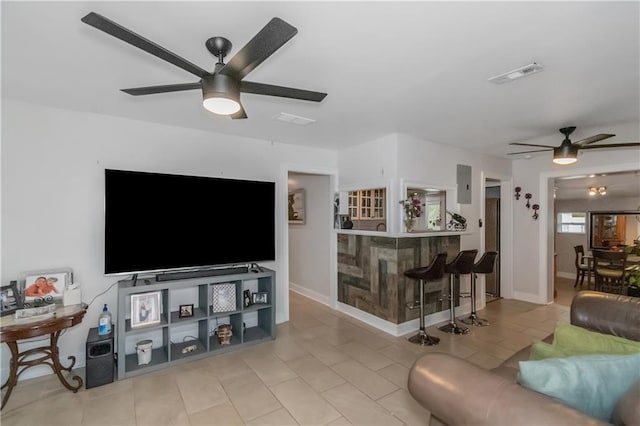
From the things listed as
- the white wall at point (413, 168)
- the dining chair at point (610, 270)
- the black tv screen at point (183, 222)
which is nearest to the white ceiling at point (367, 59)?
the white wall at point (413, 168)

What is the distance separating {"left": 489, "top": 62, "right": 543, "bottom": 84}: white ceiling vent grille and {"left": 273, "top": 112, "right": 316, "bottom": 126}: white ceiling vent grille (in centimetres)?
174

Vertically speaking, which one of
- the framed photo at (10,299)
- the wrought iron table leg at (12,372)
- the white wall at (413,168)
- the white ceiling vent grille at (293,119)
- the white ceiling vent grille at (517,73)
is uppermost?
the white ceiling vent grille at (293,119)

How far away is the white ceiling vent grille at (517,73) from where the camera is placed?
207 cm

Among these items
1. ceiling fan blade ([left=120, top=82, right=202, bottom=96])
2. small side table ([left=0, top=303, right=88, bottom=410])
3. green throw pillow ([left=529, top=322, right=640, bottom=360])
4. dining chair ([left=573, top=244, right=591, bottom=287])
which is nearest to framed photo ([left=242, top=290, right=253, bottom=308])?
small side table ([left=0, top=303, right=88, bottom=410])

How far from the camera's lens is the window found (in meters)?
7.77

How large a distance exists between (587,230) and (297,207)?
755cm

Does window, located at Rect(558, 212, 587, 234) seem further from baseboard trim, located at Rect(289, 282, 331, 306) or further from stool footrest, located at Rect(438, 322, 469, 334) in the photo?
baseboard trim, located at Rect(289, 282, 331, 306)

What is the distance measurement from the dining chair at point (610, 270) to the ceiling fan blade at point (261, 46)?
6.69 m

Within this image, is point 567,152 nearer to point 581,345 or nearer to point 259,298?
point 581,345

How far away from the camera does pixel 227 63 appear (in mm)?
1578

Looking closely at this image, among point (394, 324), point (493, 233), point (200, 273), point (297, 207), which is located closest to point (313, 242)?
point (297, 207)

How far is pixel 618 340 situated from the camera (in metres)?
1.46

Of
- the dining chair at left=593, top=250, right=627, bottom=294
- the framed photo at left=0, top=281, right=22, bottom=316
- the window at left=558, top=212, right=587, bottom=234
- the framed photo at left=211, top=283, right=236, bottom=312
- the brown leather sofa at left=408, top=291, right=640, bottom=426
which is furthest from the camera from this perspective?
the window at left=558, top=212, right=587, bottom=234

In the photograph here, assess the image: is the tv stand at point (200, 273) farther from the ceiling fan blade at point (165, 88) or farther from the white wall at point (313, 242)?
the ceiling fan blade at point (165, 88)
